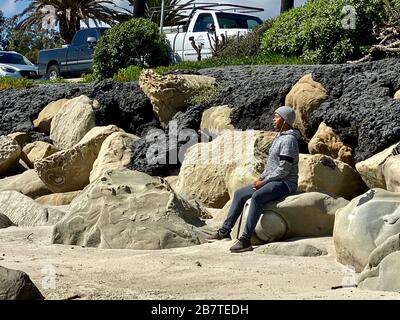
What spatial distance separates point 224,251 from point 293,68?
574 centimetres

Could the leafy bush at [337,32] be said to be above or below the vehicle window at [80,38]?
above

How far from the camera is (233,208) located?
852cm

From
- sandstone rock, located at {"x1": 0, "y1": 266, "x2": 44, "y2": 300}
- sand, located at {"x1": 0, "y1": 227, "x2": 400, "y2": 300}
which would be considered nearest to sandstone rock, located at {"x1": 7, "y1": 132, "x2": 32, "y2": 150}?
sand, located at {"x1": 0, "y1": 227, "x2": 400, "y2": 300}

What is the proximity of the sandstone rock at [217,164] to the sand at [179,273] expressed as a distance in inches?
87.1

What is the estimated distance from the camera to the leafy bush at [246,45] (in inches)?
727

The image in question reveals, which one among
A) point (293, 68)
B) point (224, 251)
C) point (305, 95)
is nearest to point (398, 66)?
point (305, 95)

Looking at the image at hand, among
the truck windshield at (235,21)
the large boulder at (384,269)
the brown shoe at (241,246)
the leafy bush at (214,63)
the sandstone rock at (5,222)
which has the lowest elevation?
the sandstone rock at (5,222)

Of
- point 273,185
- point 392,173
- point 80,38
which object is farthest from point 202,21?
point 273,185

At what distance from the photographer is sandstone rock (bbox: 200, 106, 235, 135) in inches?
493

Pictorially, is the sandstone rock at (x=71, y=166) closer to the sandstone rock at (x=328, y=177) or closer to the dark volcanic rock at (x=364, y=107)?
the dark volcanic rock at (x=364, y=107)

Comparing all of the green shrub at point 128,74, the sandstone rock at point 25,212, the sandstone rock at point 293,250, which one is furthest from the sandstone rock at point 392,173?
the green shrub at point 128,74

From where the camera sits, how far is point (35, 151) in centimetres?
1496

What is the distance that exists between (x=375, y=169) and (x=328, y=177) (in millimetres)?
581

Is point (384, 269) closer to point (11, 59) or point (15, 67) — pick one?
point (15, 67)
